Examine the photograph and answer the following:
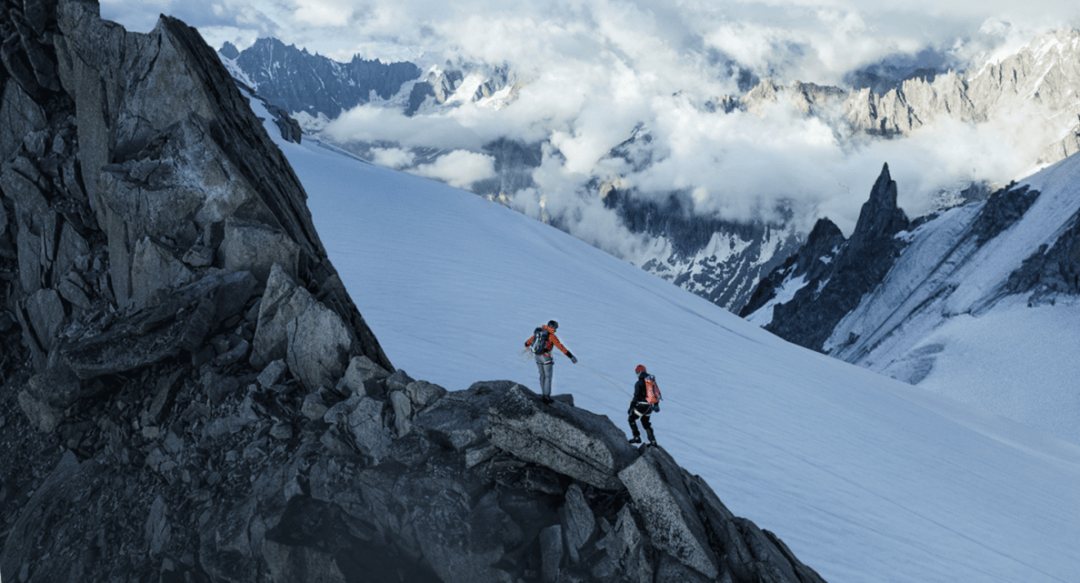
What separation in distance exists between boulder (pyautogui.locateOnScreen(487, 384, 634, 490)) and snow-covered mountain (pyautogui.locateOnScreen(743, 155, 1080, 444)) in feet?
297

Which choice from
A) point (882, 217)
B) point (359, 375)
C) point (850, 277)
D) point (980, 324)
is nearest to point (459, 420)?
point (359, 375)

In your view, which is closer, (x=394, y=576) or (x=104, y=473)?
(x=394, y=576)

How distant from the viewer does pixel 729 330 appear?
3131 centimetres

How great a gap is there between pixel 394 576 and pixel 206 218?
8250 mm

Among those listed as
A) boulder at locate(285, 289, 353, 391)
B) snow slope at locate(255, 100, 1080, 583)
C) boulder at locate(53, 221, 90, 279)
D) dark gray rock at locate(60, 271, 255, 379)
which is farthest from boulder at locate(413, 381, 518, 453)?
boulder at locate(53, 221, 90, 279)

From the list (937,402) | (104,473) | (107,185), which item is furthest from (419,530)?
(937,402)

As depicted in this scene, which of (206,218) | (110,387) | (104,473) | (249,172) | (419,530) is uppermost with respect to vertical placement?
(249,172)

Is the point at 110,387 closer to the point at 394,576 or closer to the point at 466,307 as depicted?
the point at 394,576

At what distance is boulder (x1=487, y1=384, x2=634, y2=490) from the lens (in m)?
8.11

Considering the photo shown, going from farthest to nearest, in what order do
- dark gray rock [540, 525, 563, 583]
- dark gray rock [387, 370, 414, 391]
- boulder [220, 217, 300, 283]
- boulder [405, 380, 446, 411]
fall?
boulder [220, 217, 300, 283], dark gray rock [387, 370, 414, 391], boulder [405, 380, 446, 411], dark gray rock [540, 525, 563, 583]

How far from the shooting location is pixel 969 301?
11188 cm

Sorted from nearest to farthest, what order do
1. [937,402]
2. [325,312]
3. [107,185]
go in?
[325,312], [107,185], [937,402]

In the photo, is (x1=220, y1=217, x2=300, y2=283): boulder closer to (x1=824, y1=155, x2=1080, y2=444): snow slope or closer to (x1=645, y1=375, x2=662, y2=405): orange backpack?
(x1=645, y1=375, x2=662, y2=405): orange backpack

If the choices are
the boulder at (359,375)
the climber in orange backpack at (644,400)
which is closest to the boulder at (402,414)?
the boulder at (359,375)
